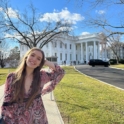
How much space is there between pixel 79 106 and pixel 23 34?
22.7 m

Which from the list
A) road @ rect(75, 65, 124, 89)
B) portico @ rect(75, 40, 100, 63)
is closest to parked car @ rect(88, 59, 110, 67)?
road @ rect(75, 65, 124, 89)

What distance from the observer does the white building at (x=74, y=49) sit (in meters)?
63.2

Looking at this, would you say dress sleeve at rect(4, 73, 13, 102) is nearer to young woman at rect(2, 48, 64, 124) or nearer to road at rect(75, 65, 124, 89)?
young woman at rect(2, 48, 64, 124)

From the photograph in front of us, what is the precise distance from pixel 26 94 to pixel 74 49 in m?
70.1

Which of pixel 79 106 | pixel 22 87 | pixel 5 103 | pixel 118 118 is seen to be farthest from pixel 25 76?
pixel 79 106

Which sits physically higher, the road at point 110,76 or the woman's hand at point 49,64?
the woman's hand at point 49,64

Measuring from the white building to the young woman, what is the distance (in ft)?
197

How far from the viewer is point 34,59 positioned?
2205 millimetres

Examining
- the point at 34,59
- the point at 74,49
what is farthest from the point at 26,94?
the point at 74,49

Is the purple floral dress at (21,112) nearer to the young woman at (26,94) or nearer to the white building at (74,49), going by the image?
the young woman at (26,94)

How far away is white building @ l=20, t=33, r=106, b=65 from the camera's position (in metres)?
63.2

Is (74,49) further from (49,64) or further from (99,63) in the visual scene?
(49,64)

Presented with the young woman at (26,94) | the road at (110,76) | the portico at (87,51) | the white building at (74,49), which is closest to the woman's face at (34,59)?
the young woman at (26,94)

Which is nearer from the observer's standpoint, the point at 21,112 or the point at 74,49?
the point at 21,112
